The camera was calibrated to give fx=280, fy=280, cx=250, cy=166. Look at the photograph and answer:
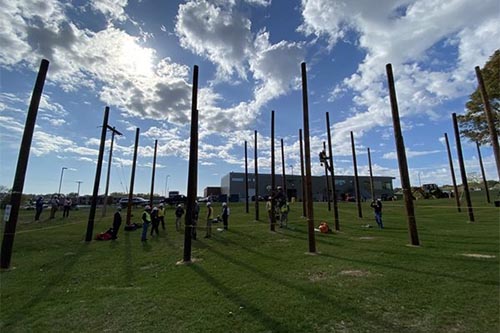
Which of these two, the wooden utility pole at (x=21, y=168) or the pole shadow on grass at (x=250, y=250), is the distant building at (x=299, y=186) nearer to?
the pole shadow on grass at (x=250, y=250)

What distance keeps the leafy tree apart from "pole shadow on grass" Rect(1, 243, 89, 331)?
28.8 metres

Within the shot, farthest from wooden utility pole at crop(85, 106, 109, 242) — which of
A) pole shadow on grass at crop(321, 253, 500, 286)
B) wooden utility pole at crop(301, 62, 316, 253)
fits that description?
pole shadow on grass at crop(321, 253, 500, 286)

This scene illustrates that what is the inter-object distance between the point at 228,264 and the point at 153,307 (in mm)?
3694

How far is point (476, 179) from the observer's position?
5709cm

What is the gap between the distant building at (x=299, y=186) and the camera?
70.9 m

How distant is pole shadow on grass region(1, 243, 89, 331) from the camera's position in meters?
5.11

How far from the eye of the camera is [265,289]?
625cm

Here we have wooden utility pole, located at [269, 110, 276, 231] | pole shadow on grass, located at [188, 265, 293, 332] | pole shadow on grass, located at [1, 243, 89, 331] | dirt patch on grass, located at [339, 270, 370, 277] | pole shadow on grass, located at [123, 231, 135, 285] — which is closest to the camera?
pole shadow on grass, located at [188, 265, 293, 332]

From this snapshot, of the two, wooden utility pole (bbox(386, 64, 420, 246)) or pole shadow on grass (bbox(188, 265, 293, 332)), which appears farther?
wooden utility pole (bbox(386, 64, 420, 246))

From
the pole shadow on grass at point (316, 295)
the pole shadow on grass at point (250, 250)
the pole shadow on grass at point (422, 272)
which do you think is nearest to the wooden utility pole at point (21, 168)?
the pole shadow on grass at point (316, 295)

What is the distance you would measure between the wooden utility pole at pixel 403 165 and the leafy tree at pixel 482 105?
16.2 meters

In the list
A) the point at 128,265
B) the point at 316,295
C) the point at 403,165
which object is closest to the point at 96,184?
the point at 128,265

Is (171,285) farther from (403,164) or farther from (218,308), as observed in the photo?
(403,164)

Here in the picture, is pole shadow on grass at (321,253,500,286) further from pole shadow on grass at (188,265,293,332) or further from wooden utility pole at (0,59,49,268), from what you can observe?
wooden utility pole at (0,59,49,268)
